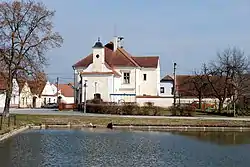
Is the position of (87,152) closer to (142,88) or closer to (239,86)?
(239,86)

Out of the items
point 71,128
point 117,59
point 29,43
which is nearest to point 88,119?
point 71,128

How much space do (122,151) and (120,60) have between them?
4469 cm

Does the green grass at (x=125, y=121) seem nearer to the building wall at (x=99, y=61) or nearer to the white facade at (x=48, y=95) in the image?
the building wall at (x=99, y=61)

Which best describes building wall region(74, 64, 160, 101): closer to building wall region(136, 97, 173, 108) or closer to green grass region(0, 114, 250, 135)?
building wall region(136, 97, 173, 108)

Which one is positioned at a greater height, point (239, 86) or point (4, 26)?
point (4, 26)

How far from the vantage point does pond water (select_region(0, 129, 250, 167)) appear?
1794 cm

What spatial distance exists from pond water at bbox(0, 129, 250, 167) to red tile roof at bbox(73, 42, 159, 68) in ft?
121

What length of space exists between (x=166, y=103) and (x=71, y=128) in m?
23.7

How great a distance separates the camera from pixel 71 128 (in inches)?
1411

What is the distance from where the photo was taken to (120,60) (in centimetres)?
6575

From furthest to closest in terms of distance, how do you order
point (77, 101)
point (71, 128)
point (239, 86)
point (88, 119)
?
point (77, 101) → point (239, 86) → point (88, 119) → point (71, 128)

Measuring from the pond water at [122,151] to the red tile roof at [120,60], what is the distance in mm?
36829

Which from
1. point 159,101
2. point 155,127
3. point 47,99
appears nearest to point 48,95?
point 47,99

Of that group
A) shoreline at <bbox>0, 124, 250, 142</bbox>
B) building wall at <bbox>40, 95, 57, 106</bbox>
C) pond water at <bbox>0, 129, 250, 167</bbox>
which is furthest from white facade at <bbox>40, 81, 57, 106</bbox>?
pond water at <bbox>0, 129, 250, 167</bbox>
